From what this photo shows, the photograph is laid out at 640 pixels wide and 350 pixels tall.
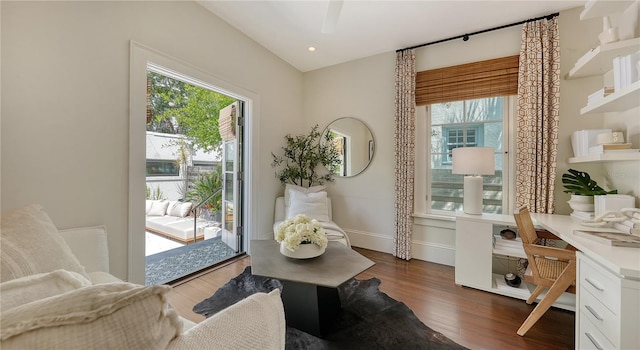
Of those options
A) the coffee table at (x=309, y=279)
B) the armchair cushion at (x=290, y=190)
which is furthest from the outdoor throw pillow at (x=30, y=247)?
the armchair cushion at (x=290, y=190)

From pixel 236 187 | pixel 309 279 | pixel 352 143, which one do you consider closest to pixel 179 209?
pixel 236 187

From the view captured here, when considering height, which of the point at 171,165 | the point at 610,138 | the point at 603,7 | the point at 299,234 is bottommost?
the point at 299,234

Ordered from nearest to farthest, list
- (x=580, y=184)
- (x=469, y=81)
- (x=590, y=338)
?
1. (x=590, y=338)
2. (x=580, y=184)
3. (x=469, y=81)

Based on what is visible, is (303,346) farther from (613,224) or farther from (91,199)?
(613,224)

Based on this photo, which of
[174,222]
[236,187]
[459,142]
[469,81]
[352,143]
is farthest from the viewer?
[174,222]

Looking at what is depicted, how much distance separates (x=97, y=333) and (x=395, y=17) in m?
3.18

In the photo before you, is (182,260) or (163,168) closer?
(182,260)

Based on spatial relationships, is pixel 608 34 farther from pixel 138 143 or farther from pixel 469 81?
pixel 138 143

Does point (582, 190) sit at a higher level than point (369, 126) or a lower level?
lower

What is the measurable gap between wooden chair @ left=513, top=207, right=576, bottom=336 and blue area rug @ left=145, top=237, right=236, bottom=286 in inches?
120

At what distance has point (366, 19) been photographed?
2.64 metres

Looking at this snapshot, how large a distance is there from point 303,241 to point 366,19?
8.00 ft

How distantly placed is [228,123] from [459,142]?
124 inches

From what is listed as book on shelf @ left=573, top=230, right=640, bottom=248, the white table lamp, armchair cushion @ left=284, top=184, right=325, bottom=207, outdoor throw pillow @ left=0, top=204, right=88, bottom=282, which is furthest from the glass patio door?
book on shelf @ left=573, top=230, right=640, bottom=248
